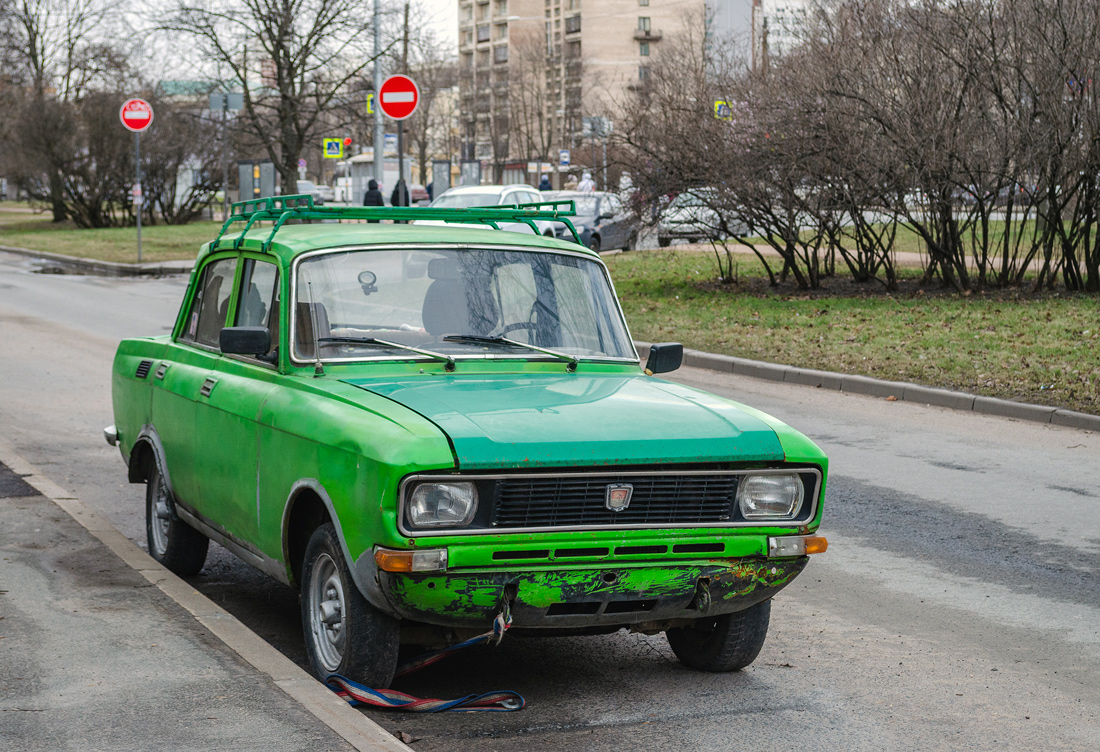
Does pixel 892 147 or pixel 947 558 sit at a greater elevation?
pixel 892 147

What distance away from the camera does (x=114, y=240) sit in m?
40.4

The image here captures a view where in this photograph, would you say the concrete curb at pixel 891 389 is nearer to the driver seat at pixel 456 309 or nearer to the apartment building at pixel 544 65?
the driver seat at pixel 456 309

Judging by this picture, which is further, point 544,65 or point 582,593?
point 544,65

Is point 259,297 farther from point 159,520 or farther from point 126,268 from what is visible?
point 126,268

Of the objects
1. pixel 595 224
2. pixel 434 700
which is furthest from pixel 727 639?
pixel 595 224

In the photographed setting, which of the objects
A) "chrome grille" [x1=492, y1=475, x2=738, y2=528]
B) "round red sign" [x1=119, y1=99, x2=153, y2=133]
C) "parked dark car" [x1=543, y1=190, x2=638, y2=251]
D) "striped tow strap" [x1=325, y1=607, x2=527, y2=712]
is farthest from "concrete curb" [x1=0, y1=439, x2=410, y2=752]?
"round red sign" [x1=119, y1=99, x2=153, y2=133]

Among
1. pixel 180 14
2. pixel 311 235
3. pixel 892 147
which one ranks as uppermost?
pixel 180 14

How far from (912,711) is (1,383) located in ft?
34.7

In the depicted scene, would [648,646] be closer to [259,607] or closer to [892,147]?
[259,607]

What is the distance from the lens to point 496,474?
4.18 metres

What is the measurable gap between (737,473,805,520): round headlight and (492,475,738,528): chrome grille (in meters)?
0.06

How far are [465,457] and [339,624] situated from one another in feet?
2.82

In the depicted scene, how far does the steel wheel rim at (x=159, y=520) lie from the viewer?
251 inches

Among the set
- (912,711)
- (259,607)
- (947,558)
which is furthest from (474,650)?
(947,558)
